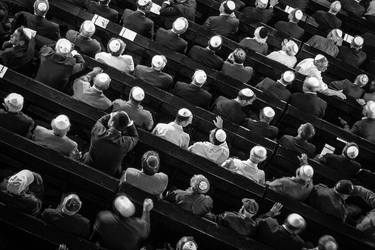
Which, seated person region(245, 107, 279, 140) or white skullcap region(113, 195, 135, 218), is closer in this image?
white skullcap region(113, 195, 135, 218)

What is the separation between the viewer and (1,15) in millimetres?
7121

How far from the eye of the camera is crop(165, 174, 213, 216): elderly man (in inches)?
235

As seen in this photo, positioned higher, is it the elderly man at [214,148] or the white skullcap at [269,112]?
the white skullcap at [269,112]

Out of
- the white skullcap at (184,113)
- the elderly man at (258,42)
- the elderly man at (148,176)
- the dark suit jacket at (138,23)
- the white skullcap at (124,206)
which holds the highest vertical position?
the elderly man at (258,42)

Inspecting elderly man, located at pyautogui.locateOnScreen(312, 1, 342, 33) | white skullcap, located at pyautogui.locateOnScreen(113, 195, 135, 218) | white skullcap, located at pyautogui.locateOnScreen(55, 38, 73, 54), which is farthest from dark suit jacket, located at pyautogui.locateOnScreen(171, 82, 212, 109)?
elderly man, located at pyautogui.locateOnScreen(312, 1, 342, 33)

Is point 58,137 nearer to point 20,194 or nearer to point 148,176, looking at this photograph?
point 20,194

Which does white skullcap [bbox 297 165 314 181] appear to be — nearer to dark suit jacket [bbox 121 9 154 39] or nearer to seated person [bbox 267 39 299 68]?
seated person [bbox 267 39 299 68]

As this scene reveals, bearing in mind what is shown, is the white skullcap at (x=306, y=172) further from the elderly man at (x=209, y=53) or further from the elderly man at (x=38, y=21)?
the elderly man at (x=38, y=21)

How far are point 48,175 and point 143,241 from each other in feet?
4.04

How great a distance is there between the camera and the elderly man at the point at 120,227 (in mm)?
5406

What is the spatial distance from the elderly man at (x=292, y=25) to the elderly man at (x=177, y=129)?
324 cm

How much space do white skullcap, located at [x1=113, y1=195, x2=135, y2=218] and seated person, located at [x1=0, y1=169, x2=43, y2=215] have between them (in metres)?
0.81

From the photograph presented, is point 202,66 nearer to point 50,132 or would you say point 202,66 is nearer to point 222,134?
point 222,134

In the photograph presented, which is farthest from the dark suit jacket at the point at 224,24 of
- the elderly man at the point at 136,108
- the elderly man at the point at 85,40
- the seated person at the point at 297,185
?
the seated person at the point at 297,185
